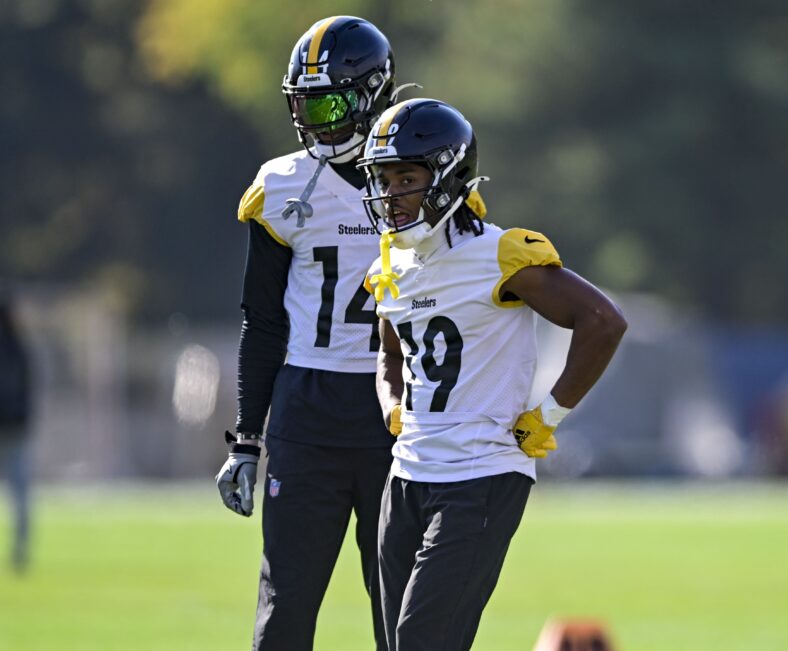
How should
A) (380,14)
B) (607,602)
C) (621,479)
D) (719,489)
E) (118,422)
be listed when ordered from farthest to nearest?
1. (380,14)
2. (118,422)
3. (621,479)
4. (719,489)
5. (607,602)

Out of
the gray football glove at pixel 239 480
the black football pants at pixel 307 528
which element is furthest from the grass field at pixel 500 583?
the black football pants at pixel 307 528

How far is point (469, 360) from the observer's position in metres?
5.67

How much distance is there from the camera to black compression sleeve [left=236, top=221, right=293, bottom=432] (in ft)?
20.9

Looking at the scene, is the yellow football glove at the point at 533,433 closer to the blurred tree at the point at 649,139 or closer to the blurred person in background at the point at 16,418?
the blurred person in background at the point at 16,418

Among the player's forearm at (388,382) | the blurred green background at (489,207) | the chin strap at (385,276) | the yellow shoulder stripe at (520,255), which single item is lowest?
the blurred green background at (489,207)

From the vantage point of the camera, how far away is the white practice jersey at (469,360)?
18.4 feet

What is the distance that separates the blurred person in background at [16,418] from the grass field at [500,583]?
0.41 m

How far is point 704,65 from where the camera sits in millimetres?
41344

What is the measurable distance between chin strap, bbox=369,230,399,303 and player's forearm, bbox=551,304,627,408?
575 millimetres

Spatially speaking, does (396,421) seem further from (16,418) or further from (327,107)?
(16,418)

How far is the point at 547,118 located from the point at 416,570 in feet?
122

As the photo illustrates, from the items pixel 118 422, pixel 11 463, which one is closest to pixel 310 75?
pixel 11 463

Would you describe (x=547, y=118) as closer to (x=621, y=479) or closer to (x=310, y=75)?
(x=621, y=479)

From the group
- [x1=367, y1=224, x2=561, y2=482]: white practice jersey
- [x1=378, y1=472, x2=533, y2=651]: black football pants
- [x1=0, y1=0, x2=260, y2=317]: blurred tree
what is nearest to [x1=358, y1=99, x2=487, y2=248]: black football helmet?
[x1=367, y1=224, x2=561, y2=482]: white practice jersey
